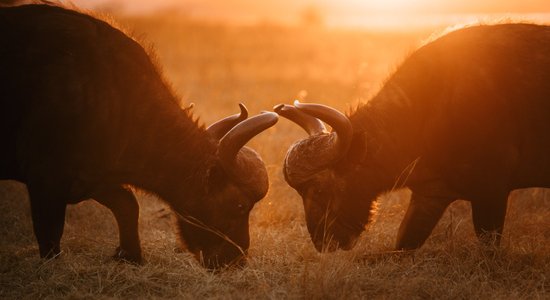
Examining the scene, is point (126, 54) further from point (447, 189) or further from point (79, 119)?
point (447, 189)

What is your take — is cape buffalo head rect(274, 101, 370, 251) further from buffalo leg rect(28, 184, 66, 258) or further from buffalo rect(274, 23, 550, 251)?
buffalo leg rect(28, 184, 66, 258)

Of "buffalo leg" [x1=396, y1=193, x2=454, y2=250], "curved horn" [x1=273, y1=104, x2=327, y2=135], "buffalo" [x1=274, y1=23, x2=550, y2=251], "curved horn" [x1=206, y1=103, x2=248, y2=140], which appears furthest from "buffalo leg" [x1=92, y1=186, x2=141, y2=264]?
"buffalo leg" [x1=396, y1=193, x2=454, y2=250]

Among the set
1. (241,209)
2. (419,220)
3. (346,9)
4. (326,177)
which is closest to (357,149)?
(326,177)

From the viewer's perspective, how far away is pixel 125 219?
6727 mm

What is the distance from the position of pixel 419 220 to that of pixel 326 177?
3.19 feet

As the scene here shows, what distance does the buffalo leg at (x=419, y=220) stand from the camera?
21.4 feet

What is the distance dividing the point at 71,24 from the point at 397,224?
3839 millimetres

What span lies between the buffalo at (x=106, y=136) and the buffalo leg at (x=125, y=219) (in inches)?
4.3

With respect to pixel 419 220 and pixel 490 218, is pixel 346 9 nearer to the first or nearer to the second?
pixel 419 220

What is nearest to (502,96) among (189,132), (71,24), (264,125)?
(264,125)

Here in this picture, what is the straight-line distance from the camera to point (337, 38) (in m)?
29.8

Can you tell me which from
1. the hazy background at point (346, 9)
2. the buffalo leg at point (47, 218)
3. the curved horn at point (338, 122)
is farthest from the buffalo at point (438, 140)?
the hazy background at point (346, 9)

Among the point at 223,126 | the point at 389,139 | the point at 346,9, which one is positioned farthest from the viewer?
the point at 346,9

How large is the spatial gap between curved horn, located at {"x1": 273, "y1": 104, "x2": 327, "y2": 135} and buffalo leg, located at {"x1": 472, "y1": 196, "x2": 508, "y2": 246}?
4.82ft
